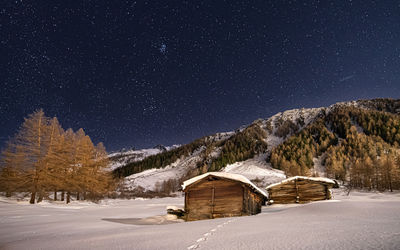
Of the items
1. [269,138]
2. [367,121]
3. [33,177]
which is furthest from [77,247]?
[269,138]

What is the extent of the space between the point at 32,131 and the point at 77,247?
1135 inches

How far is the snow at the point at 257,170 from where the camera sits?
84019 millimetres

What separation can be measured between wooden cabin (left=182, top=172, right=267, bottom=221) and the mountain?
51413mm

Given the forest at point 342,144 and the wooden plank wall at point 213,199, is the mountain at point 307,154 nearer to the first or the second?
the forest at point 342,144

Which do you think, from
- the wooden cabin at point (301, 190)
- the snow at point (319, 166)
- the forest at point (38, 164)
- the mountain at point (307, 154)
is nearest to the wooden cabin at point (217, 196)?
the wooden cabin at point (301, 190)

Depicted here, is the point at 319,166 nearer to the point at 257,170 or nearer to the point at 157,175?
the point at 257,170

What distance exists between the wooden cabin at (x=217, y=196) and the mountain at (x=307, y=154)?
51413 mm

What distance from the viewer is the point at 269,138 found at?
15938 cm

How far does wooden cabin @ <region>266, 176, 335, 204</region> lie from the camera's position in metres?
28.0

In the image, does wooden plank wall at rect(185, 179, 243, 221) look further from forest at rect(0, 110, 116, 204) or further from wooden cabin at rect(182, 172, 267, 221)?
forest at rect(0, 110, 116, 204)

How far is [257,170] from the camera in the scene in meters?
99.7

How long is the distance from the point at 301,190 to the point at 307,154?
282 ft

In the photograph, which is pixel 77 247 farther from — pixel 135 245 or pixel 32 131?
pixel 32 131

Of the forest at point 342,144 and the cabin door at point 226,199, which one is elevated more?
the forest at point 342,144
